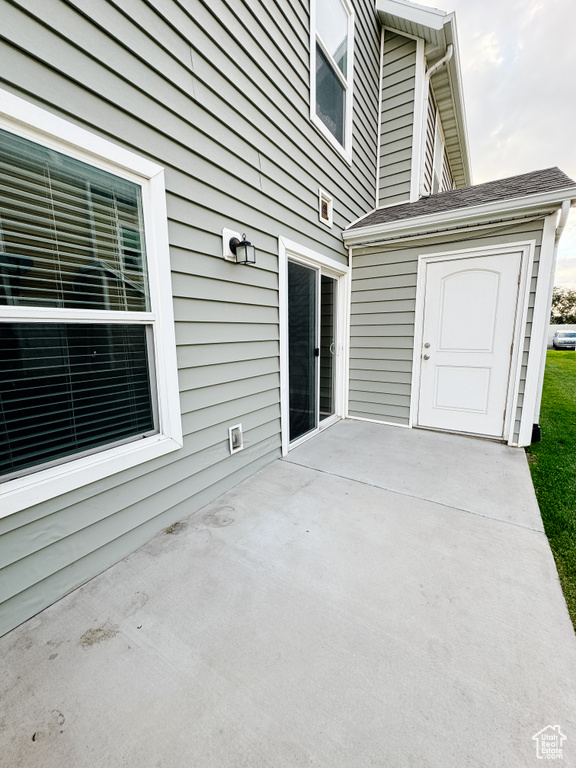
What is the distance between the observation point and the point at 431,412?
367 centimetres

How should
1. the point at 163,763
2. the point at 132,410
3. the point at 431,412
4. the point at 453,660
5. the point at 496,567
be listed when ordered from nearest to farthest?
the point at 163,763
the point at 453,660
the point at 496,567
the point at 132,410
the point at 431,412

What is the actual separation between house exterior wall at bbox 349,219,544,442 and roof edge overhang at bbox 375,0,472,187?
2673 millimetres

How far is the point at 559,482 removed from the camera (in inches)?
96.3

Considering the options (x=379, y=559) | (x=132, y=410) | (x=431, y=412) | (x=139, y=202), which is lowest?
(x=379, y=559)

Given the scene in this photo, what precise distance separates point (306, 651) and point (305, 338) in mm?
2568

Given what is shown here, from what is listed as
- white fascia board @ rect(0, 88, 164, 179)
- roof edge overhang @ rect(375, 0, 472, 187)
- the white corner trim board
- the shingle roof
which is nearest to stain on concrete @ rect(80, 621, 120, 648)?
white fascia board @ rect(0, 88, 164, 179)

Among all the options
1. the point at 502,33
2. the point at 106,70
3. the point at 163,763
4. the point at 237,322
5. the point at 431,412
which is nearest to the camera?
the point at 163,763

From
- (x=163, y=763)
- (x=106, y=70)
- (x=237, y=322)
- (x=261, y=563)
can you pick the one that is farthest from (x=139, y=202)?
(x=163, y=763)

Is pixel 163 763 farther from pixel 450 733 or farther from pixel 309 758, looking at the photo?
pixel 450 733

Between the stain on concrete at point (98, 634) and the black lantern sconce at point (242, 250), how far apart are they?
2118 millimetres

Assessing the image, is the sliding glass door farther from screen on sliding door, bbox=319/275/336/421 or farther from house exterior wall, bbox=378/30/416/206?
house exterior wall, bbox=378/30/416/206

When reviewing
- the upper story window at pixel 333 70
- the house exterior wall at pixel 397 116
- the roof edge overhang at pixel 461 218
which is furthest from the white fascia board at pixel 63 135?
the house exterior wall at pixel 397 116

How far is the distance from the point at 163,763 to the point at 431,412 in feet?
11.6

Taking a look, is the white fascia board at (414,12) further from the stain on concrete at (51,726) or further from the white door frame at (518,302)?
the stain on concrete at (51,726)
